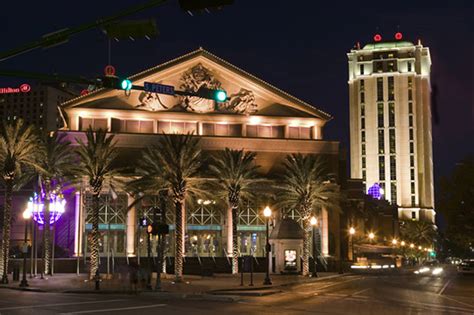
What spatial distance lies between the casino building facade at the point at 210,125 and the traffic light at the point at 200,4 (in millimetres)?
65819

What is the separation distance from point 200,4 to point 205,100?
7287cm

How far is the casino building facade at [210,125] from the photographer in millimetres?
78750

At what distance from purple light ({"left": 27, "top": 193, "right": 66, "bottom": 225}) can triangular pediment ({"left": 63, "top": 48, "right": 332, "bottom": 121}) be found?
2180cm

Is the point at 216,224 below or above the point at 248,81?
below

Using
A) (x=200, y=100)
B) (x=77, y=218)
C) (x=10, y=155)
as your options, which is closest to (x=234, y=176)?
(x=10, y=155)

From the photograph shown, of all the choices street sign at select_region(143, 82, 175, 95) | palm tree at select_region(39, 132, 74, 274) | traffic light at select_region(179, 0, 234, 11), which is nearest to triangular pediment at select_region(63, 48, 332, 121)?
palm tree at select_region(39, 132, 74, 274)

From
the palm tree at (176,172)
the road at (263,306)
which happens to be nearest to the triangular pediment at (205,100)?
the palm tree at (176,172)

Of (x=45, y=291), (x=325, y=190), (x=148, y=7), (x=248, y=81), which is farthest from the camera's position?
(x=248, y=81)

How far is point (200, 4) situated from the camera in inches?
403

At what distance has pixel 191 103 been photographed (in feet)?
270

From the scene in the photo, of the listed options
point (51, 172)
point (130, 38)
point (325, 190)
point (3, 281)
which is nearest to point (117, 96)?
point (51, 172)

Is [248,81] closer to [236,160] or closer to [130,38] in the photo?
[236,160]

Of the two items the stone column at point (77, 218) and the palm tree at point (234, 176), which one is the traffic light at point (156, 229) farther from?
the stone column at point (77, 218)

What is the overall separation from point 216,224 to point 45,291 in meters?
41.6
